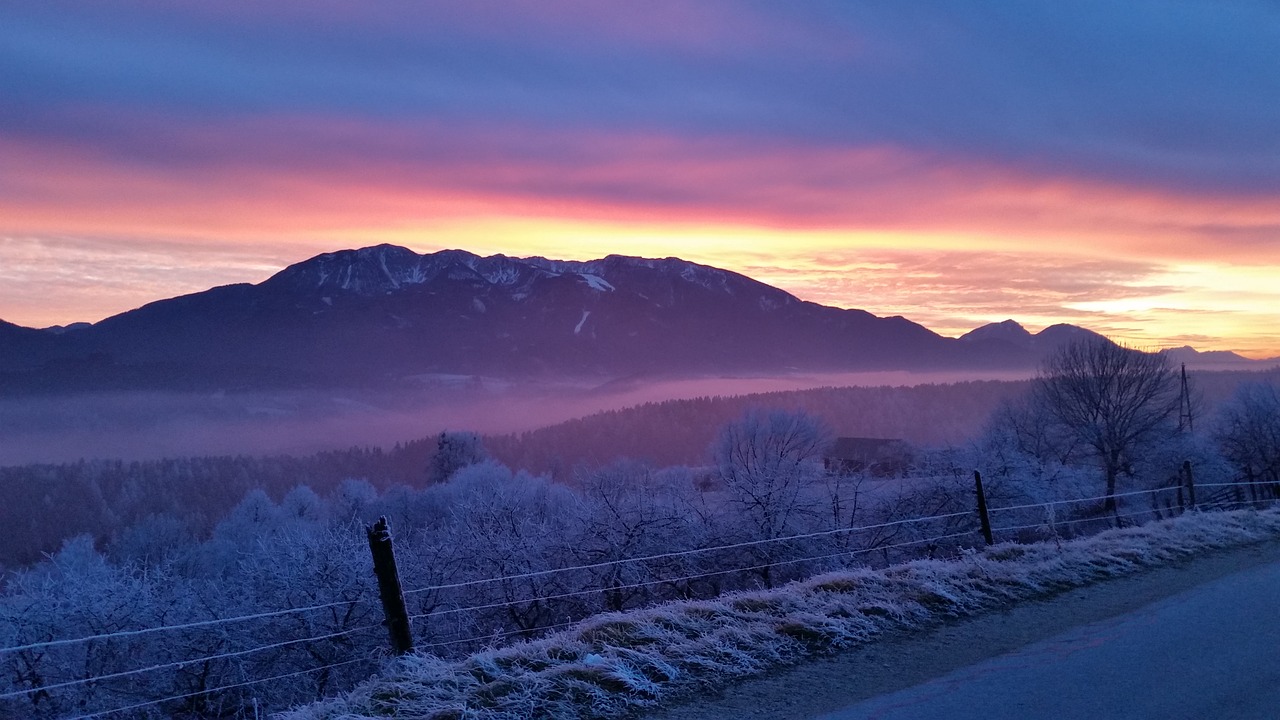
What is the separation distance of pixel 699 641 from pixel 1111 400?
4778 centimetres

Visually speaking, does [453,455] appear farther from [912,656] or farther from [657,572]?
[912,656]

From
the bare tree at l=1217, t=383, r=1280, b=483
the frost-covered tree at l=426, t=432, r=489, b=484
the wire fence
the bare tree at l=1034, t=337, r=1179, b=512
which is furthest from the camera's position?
the frost-covered tree at l=426, t=432, r=489, b=484

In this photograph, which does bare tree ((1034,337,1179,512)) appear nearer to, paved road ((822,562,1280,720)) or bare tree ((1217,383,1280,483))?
bare tree ((1217,383,1280,483))

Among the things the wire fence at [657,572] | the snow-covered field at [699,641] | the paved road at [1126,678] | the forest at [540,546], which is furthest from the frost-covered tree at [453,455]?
the paved road at [1126,678]

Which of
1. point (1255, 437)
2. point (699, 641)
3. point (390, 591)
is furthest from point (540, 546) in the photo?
point (1255, 437)

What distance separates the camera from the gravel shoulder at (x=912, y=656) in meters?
7.46

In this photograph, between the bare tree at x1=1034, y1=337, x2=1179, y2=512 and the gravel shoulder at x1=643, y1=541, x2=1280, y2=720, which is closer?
the gravel shoulder at x1=643, y1=541, x2=1280, y2=720

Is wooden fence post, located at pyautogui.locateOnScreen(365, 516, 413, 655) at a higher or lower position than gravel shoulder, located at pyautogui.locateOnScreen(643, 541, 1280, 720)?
higher

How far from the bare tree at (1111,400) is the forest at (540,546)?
0.17m

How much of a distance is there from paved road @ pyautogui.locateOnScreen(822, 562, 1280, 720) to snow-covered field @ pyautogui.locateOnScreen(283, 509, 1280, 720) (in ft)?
4.83

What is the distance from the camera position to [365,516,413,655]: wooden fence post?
28.9 feet

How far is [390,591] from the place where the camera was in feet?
29.3

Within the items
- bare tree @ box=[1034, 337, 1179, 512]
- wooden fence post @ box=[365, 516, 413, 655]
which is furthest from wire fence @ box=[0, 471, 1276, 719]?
bare tree @ box=[1034, 337, 1179, 512]

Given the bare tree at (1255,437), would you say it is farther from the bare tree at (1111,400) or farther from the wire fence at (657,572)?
the wire fence at (657,572)
